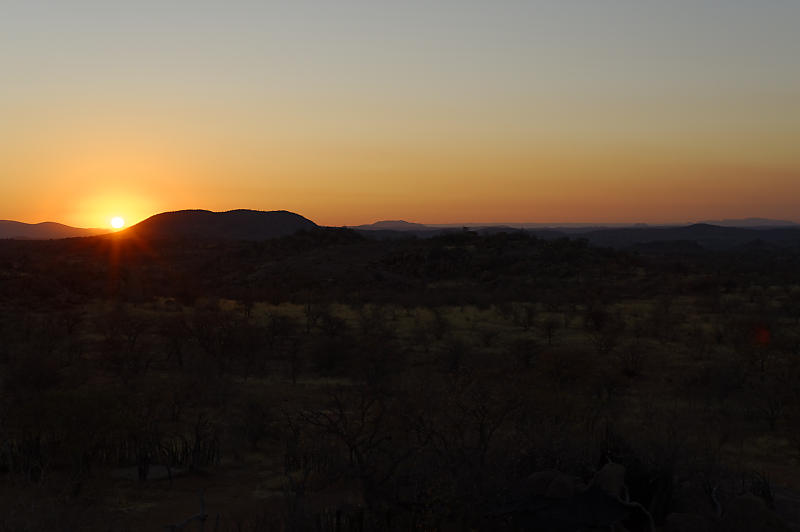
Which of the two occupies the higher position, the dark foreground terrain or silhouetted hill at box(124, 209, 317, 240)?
silhouetted hill at box(124, 209, 317, 240)

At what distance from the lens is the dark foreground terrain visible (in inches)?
300

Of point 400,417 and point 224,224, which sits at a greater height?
point 224,224

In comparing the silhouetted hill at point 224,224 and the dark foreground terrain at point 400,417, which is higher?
the silhouetted hill at point 224,224

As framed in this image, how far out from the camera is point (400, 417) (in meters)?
10.3

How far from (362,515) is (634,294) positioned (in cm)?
3479

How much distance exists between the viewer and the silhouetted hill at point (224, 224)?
154125 millimetres

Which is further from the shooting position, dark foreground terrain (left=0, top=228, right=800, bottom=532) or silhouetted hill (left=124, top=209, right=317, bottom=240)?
silhouetted hill (left=124, top=209, right=317, bottom=240)

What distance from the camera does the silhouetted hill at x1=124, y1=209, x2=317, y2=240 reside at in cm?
15412

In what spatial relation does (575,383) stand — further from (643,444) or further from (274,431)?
(274,431)

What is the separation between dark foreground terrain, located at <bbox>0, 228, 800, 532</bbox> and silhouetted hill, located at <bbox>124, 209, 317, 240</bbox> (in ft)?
403

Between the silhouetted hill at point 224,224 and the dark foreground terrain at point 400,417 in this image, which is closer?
the dark foreground terrain at point 400,417

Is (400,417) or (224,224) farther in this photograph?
(224,224)

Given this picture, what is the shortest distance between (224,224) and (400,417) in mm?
156444

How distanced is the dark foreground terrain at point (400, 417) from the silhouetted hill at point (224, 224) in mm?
122851
